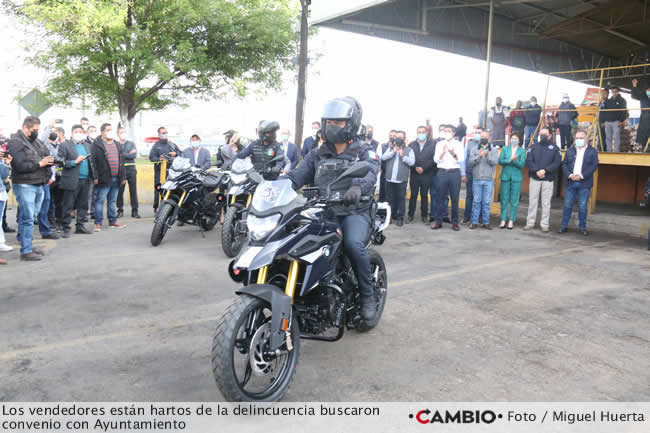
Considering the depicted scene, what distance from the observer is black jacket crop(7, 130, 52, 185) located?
732 cm

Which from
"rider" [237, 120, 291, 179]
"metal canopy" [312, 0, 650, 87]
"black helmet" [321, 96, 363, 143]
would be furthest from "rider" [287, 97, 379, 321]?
"metal canopy" [312, 0, 650, 87]

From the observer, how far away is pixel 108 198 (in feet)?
34.2

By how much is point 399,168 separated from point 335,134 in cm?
715

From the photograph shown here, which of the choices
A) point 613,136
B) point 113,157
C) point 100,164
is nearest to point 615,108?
point 613,136

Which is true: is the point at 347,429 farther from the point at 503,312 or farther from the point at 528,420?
the point at 503,312

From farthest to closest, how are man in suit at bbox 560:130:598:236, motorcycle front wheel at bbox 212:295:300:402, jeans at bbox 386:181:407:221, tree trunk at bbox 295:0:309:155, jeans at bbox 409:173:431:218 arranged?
tree trunk at bbox 295:0:309:155 < jeans at bbox 409:173:431:218 < jeans at bbox 386:181:407:221 < man in suit at bbox 560:130:598:236 < motorcycle front wheel at bbox 212:295:300:402

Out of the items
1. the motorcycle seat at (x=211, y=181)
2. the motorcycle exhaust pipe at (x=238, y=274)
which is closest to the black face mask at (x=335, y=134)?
the motorcycle exhaust pipe at (x=238, y=274)

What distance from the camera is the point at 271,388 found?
10.8 feet

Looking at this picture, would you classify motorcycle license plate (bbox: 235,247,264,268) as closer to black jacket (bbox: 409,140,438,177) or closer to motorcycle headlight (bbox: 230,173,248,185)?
motorcycle headlight (bbox: 230,173,248,185)

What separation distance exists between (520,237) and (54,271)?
7747 mm

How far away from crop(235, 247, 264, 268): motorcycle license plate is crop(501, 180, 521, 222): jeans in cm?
853

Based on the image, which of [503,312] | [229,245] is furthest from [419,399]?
[229,245]

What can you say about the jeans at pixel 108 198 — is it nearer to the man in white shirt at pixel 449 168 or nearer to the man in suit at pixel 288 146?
the man in suit at pixel 288 146

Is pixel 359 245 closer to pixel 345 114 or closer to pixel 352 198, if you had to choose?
pixel 352 198
